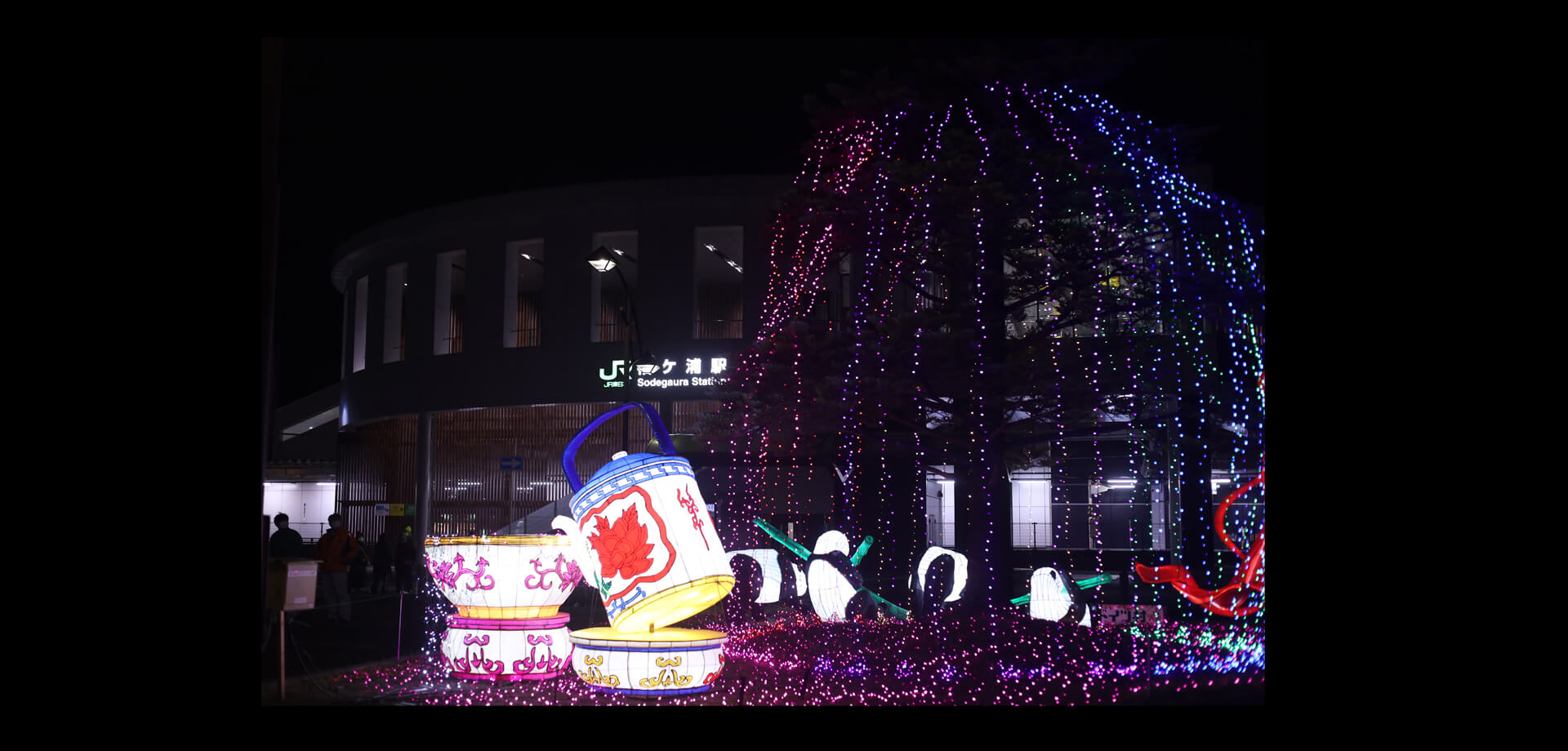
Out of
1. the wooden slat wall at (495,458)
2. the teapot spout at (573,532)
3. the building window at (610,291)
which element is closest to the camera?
the teapot spout at (573,532)

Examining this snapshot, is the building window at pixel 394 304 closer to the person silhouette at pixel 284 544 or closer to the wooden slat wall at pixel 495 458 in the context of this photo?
the wooden slat wall at pixel 495 458

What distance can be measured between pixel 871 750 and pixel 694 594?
79.2 inches

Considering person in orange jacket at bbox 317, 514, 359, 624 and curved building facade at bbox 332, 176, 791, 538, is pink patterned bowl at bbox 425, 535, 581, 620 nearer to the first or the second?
person in orange jacket at bbox 317, 514, 359, 624

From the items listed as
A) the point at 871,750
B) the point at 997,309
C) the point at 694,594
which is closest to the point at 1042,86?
the point at 997,309

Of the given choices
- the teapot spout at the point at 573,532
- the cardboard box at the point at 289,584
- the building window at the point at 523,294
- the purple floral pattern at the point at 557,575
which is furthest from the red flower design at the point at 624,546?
the building window at the point at 523,294

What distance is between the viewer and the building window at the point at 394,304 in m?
25.5

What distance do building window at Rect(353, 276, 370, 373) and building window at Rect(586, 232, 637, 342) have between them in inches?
242

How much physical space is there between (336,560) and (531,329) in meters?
12.1

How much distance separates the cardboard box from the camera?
7664 mm

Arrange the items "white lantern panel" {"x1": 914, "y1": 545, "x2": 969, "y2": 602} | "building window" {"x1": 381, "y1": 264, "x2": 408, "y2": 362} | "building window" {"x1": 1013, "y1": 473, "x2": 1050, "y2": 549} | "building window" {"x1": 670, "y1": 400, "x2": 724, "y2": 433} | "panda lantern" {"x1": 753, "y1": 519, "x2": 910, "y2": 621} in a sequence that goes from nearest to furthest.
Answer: "panda lantern" {"x1": 753, "y1": 519, "x2": 910, "y2": 621} < "white lantern panel" {"x1": 914, "y1": 545, "x2": 969, "y2": 602} < "building window" {"x1": 670, "y1": 400, "x2": 724, "y2": 433} < "building window" {"x1": 1013, "y1": 473, "x2": 1050, "y2": 549} < "building window" {"x1": 381, "y1": 264, "x2": 408, "y2": 362}

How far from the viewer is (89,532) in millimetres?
4348

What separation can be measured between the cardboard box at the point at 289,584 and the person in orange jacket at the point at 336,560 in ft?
14.0

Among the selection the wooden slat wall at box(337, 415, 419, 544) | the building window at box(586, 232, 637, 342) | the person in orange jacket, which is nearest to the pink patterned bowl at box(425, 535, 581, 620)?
the person in orange jacket

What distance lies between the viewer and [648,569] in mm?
6973
